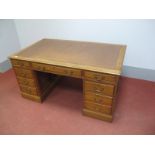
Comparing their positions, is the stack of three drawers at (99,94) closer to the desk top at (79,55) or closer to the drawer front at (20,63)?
the desk top at (79,55)

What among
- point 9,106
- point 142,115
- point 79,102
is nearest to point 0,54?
point 9,106

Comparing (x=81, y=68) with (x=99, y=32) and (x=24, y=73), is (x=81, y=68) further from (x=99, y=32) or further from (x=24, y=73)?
(x=99, y=32)

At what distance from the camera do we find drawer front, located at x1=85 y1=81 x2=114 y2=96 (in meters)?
1.47

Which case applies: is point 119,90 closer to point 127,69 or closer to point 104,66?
point 127,69

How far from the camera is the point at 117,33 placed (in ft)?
7.43

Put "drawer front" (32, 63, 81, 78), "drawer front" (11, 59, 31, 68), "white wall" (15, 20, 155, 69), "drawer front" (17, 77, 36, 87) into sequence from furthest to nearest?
1. "white wall" (15, 20, 155, 69)
2. "drawer front" (17, 77, 36, 87)
3. "drawer front" (11, 59, 31, 68)
4. "drawer front" (32, 63, 81, 78)

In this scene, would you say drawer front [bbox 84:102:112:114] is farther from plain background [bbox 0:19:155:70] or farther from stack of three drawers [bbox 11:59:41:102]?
plain background [bbox 0:19:155:70]

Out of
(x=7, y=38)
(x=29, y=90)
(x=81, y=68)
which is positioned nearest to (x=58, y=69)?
(x=81, y=68)

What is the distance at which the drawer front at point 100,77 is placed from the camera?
139cm

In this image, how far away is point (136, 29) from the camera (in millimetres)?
2133

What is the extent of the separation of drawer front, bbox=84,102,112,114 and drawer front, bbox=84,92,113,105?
6cm

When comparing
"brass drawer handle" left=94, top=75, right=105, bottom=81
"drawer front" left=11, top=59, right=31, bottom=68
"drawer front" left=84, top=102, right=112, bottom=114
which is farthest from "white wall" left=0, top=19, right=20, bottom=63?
"brass drawer handle" left=94, top=75, right=105, bottom=81

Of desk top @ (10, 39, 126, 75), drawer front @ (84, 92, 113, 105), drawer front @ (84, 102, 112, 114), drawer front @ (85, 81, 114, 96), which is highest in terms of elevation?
desk top @ (10, 39, 126, 75)

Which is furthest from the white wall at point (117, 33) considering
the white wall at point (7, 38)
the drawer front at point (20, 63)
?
the drawer front at point (20, 63)
